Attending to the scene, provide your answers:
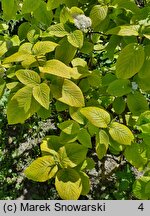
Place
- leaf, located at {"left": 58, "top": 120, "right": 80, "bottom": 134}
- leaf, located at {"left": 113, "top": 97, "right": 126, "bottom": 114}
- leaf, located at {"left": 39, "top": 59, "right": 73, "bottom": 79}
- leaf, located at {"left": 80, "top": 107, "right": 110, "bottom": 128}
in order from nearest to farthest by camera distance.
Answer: leaf, located at {"left": 39, "top": 59, "right": 73, "bottom": 79}, leaf, located at {"left": 80, "top": 107, "right": 110, "bottom": 128}, leaf, located at {"left": 58, "top": 120, "right": 80, "bottom": 134}, leaf, located at {"left": 113, "top": 97, "right": 126, "bottom": 114}

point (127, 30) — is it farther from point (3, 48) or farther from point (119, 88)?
point (3, 48)

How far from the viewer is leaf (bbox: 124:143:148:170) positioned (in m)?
1.50

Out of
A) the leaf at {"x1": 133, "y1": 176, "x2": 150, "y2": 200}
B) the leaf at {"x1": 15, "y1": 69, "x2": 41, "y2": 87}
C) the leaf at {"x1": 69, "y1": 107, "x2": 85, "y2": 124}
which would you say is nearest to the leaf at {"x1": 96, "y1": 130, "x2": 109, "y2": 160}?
the leaf at {"x1": 69, "y1": 107, "x2": 85, "y2": 124}

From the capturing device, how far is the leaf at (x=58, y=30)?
4.54ft

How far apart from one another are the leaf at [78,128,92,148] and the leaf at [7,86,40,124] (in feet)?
0.86

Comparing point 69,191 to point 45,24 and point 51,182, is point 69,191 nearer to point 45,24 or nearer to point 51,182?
point 45,24

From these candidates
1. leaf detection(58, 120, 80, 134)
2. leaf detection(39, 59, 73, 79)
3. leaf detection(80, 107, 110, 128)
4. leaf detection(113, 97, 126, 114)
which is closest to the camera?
leaf detection(39, 59, 73, 79)

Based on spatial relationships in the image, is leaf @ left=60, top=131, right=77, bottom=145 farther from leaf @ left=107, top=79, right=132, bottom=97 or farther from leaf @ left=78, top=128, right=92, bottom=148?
leaf @ left=107, top=79, right=132, bottom=97

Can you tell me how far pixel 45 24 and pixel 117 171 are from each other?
1441 millimetres

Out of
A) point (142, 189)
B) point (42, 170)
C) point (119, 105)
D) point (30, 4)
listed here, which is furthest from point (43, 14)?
point (142, 189)

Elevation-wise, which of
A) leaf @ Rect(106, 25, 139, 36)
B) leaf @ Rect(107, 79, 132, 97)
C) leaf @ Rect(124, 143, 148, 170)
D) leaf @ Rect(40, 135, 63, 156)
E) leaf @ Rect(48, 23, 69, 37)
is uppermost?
leaf @ Rect(106, 25, 139, 36)

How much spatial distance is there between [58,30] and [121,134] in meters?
0.49

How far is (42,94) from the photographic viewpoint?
124 cm

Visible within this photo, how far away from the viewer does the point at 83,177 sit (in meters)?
1.48
